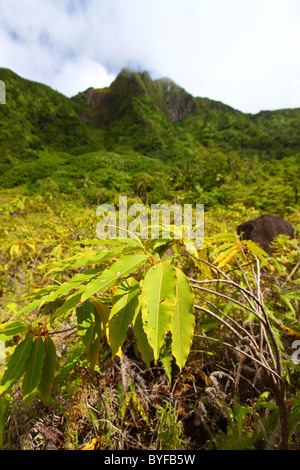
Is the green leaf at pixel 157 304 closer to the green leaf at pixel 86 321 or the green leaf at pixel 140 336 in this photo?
the green leaf at pixel 140 336

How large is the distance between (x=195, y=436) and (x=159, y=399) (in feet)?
0.83

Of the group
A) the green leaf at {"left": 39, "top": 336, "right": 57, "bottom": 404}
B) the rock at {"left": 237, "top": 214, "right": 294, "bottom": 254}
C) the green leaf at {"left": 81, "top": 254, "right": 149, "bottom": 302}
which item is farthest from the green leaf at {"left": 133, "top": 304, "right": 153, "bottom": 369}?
the rock at {"left": 237, "top": 214, "right": 294, "bottom": 254}

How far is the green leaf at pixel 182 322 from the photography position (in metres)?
0.41

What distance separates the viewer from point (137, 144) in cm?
4306

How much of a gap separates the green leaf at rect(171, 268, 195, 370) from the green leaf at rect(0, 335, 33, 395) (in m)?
0.44

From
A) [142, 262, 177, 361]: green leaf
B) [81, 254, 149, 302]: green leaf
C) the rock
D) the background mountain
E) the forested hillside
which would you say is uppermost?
the background mountain

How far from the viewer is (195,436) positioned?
1.04 meters

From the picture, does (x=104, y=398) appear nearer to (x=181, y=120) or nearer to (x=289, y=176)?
(x=289, y=176)

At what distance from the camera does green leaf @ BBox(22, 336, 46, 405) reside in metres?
0.51

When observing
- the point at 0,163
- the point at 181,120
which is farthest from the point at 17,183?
the point at 181,120

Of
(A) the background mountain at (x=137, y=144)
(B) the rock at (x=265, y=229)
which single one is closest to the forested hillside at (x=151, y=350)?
(B) the rock at (x=265, y=229)

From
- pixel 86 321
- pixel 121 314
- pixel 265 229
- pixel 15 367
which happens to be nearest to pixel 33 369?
pixel 15 367

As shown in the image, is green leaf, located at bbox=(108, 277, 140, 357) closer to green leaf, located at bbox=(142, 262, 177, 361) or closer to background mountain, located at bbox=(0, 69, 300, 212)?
green leaf, located at bbox=(142, 262, 177, 361)
